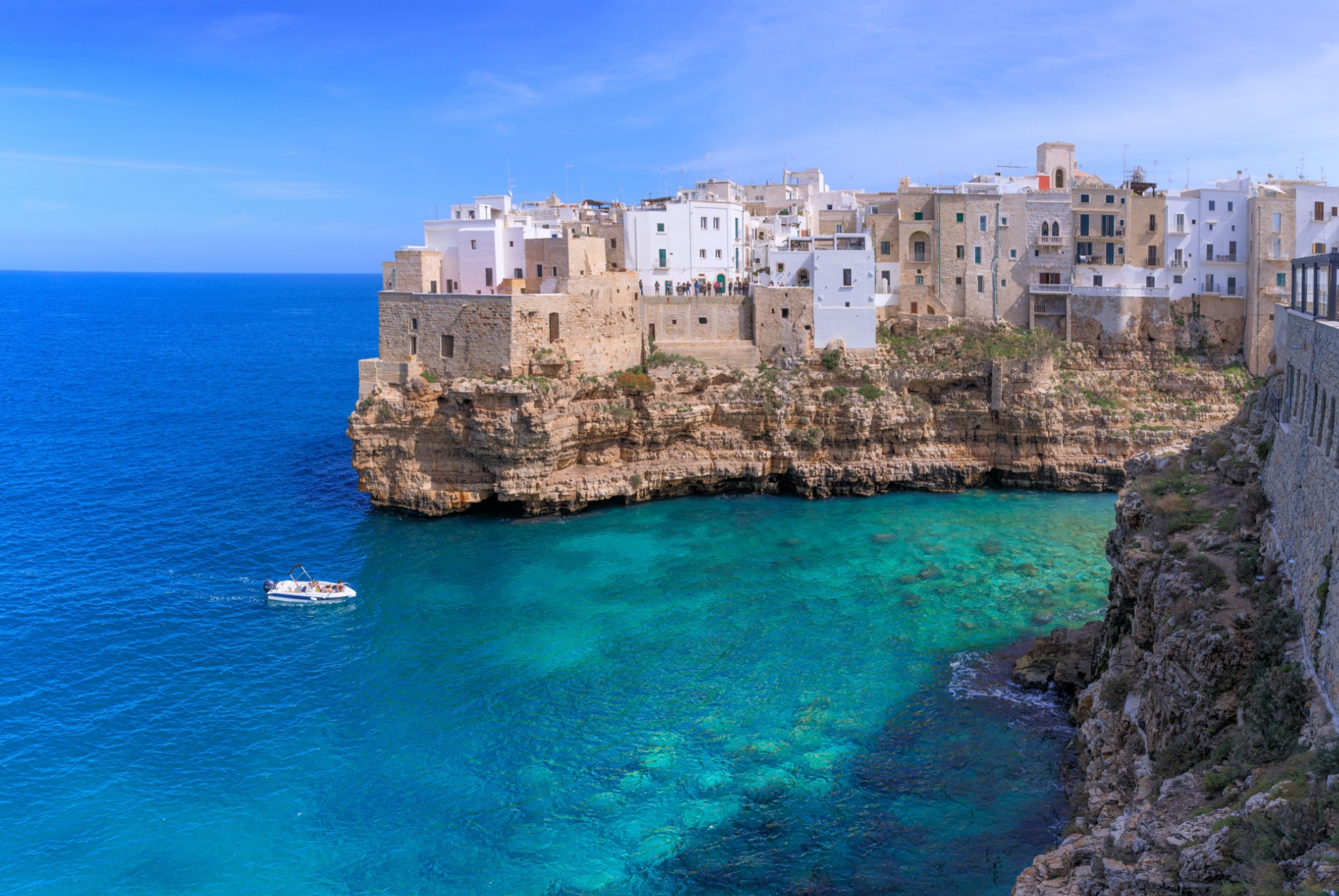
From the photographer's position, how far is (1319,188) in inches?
1993

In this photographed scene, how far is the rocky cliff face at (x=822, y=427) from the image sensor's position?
4500cm

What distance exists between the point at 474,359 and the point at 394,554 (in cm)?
934

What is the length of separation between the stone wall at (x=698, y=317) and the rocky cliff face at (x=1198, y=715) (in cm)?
2663

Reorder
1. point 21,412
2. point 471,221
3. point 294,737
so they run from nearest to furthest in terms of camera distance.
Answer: point 294,737, point 471,221, point 21,412

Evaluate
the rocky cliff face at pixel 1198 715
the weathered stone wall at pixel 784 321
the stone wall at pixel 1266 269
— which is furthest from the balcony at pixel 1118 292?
the rocky cliff face at pixel 1198 715

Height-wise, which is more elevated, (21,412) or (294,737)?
(21,412)

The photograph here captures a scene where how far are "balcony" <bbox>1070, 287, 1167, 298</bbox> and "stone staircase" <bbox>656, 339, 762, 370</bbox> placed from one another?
17286 mm

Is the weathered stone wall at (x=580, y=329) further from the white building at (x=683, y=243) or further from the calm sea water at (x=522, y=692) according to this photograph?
the calm sea water at (x=522, y=692)

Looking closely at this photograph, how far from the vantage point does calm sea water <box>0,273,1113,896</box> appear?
844 inches

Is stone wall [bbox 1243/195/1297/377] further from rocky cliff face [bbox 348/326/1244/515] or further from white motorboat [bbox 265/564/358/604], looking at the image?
white motorboat [bbox 265/564/358/604]

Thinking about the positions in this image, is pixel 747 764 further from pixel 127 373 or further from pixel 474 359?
pixel 127 373

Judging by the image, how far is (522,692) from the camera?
28844 millimetres

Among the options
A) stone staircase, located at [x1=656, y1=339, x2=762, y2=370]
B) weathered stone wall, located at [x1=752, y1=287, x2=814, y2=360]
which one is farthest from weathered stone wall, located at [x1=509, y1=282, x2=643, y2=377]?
weathered stone wall, located at [x1=752, y1=287, x2=814, y2=360]

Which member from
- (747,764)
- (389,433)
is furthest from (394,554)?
(747,764)
